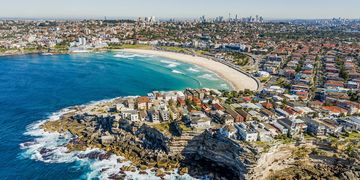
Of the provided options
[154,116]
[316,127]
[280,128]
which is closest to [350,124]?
[316,127]

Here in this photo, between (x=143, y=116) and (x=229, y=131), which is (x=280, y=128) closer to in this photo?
(x=229, y=131)

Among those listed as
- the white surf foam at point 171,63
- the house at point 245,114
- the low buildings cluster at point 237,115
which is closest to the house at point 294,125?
the low buildings cluster at point 237,115

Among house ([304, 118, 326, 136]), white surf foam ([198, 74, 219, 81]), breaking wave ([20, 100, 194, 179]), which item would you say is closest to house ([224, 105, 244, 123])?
house ([304, 118, 326, 136])

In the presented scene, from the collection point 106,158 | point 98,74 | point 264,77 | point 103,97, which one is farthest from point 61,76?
point 264,77

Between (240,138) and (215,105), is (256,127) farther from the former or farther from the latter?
(215,105)

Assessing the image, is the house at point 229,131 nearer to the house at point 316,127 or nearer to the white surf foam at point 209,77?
the house at point 316,127

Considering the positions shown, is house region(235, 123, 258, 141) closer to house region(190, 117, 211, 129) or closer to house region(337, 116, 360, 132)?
house region(190, 117, 211, 129)

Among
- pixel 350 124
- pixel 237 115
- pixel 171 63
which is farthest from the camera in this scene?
pixel 171 63
